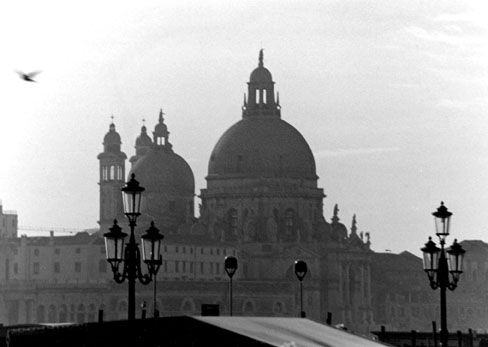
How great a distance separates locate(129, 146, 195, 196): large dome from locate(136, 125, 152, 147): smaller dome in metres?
7.00

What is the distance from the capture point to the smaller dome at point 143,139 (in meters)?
162

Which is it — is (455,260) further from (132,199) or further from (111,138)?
(111,138)

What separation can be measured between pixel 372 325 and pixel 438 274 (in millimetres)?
126278

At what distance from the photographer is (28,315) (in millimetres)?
145000

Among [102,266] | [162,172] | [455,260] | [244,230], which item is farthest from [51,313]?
[455,260]

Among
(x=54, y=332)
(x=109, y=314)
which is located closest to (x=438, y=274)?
(x=54, y=332)

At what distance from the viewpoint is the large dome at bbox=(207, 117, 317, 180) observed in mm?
155250

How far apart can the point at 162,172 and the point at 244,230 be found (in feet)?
32.0

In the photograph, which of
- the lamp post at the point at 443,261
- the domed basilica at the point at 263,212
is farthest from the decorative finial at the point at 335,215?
the lamp post at the point at 443,261

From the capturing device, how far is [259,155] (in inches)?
6122

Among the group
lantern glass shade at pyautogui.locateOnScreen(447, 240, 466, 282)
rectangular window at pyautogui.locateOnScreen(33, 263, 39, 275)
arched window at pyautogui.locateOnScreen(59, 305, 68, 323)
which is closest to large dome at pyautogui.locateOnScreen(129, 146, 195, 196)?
rectangular window at pyautogui.locateOnScreen(33, 263, 39, 275)

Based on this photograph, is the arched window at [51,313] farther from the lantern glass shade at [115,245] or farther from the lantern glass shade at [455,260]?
the lantern glass shade at [115,245]

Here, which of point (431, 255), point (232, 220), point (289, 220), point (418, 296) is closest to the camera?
point (431, 255)

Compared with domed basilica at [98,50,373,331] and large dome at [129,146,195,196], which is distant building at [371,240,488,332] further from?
large dome at [129,146,195,196]
